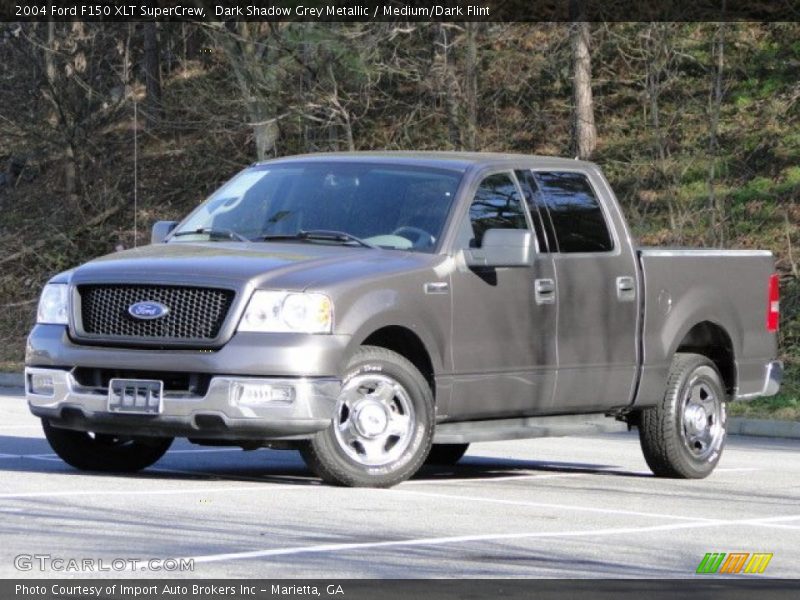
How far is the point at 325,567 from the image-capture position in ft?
24.5

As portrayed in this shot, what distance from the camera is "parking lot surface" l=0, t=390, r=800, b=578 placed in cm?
767

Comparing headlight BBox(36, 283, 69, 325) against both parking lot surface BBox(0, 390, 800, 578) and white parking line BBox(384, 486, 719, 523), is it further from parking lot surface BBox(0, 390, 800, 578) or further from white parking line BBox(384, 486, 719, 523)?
white parking line BBox(384, 486, 719, 523)

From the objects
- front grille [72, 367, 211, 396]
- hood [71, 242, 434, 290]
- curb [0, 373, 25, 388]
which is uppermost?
hood [71, 242, 434, 290]

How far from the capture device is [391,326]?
1076 cm

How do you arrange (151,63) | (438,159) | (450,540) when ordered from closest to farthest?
1. (450,540)
2. (438,159)
3. (151,63)

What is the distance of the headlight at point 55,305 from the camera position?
10.9 m

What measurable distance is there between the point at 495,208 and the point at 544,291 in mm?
608

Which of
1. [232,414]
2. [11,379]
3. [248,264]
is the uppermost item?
[248,264]

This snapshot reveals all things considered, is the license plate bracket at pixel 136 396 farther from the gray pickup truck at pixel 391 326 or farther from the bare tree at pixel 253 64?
the bare tree at pixel 253 64

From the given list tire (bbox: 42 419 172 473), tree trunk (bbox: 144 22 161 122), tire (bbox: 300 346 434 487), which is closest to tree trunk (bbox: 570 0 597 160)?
tree trunk (bbox: 144 22 161 122)

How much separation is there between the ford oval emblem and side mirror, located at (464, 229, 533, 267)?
A: 193cm

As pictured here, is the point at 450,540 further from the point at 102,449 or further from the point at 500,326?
the point at 102,449

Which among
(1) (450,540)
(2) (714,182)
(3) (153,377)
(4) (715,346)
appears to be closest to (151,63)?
(2) (714,182)

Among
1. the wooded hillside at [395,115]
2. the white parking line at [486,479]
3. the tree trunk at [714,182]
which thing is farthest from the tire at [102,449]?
the tree trunk at [714,182]
